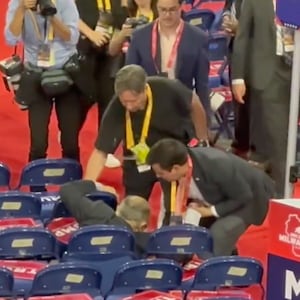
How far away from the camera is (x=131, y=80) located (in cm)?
705

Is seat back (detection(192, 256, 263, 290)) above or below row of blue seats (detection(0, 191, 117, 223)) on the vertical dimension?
below

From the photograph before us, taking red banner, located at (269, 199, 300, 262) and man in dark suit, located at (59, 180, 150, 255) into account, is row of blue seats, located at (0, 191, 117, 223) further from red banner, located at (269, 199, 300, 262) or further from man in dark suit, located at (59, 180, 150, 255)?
red banner, located at (269, 199, 300, 262)

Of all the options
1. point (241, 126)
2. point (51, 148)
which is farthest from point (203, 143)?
point (51, 148)

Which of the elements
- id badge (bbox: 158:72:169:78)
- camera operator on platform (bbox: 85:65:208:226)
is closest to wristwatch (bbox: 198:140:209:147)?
camera operator on platform (bbox: 85:65:208:226)

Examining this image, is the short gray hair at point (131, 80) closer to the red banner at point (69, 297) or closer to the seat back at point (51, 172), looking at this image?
the seat back at point (51, 172)

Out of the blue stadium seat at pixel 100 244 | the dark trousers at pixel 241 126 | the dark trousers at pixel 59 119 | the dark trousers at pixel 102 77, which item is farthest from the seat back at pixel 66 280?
the dark trousers at pixel 241 126

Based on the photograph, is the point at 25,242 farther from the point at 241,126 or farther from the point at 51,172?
the point at 241,126

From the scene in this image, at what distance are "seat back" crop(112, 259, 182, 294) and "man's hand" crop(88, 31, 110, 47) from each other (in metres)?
2.85

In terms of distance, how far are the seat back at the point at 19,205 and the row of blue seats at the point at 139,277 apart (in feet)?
2.66

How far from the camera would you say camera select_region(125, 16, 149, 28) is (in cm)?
853

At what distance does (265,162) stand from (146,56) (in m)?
1.61

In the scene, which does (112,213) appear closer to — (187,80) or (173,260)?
(173,260)

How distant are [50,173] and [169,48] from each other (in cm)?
118

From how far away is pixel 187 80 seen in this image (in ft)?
26.7
